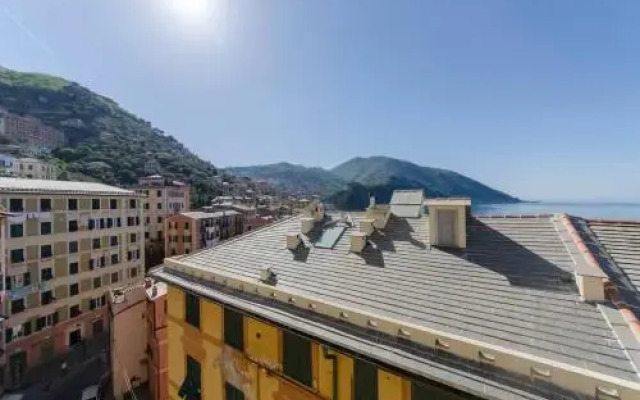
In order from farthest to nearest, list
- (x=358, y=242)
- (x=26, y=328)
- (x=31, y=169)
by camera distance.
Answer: (x=31, y=169) → (x=26, y=328) → (x=358, y=242)

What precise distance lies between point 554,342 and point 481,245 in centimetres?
481

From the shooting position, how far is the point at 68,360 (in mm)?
40375

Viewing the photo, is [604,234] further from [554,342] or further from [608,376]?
[608,376]

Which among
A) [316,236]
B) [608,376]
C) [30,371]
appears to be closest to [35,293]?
[30,371]

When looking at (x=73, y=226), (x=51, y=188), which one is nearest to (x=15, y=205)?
(x=51, y=188)

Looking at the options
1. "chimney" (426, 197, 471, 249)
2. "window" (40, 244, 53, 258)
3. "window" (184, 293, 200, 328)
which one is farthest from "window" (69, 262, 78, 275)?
"chimney" (426, 197, 471, 249)

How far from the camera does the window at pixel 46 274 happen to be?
39.6 meters

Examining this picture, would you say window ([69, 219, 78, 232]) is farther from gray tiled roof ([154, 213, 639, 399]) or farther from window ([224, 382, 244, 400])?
window ([224, 382, 244, 400])

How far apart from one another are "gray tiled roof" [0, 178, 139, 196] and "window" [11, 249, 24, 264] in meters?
6.48

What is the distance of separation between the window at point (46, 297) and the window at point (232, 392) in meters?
38.1

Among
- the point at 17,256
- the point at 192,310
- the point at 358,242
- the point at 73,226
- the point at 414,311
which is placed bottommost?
the point at 17,256

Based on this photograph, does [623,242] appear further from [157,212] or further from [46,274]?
[157,212]

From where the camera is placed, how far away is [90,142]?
526ft

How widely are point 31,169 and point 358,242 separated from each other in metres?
127
